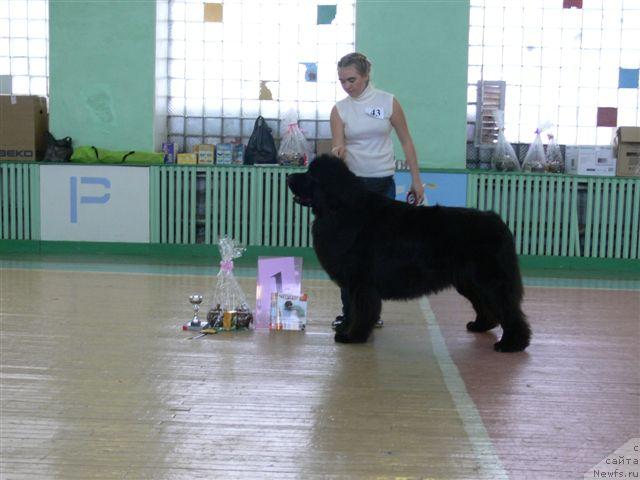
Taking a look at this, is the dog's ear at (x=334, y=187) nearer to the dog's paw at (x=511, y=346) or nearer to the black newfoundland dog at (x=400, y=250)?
the black newfoundland dog at (x=400, y=250)

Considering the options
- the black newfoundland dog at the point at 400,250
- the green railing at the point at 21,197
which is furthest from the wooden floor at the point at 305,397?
the green railing at the point at 21,197

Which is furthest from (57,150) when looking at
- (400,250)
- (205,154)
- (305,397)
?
(305,397)

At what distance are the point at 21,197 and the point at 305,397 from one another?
6543 mm

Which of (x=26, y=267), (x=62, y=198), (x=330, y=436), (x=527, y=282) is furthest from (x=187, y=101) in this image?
(x=330, y=436)

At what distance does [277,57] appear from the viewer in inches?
361

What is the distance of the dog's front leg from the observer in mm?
4094

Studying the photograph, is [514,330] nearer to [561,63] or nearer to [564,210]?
[564,210]

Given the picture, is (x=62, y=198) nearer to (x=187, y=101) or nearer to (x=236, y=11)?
(x=187, y=101)

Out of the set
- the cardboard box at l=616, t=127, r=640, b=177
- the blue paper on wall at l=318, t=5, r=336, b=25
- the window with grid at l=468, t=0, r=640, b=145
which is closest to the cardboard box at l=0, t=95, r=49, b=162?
the blue paper on wall at l=318, t=5, r=336, b=25

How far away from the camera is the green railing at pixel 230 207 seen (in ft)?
27.5

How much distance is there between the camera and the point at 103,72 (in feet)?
28.6

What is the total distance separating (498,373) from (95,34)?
6.98m

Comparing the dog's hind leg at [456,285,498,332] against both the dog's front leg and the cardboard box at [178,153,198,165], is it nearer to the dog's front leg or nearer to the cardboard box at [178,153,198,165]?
the dog's front leg

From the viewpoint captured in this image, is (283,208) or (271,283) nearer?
(271,283)
